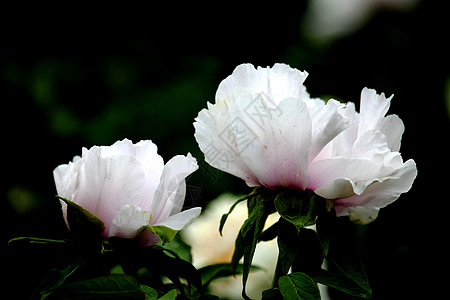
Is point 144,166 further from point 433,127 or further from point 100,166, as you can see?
point 433,127

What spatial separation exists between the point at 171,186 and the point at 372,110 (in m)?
0.18

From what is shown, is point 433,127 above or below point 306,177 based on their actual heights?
above

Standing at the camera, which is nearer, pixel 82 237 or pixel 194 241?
pixel 82 237

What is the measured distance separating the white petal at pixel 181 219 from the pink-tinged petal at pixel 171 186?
0.01 metres

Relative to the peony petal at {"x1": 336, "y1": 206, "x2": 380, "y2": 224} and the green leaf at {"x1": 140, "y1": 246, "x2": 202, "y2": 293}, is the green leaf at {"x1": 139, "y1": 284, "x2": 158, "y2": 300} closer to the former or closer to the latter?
the green leaf at {"x1": 140, "y1": 246, "x2": 202, "y2": 293}

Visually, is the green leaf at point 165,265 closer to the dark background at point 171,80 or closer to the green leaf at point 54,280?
the green leaf at point 54,280

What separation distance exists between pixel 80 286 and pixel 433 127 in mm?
865

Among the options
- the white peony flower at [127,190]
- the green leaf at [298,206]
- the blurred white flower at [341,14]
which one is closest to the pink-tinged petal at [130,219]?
the white peony flower at [127,190]

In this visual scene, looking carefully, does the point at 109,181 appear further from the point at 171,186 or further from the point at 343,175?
the point at 343,175

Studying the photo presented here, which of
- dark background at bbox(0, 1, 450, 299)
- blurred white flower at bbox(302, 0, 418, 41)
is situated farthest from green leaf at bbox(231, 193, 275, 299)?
blurred white flower at bbox(302, 0, 418, 41)

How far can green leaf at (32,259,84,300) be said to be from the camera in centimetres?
40

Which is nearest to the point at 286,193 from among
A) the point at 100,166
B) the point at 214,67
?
the point at 100,166

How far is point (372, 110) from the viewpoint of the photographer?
17.9 inches

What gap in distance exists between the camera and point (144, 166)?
1.49 feet
